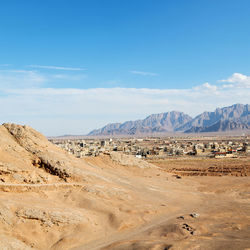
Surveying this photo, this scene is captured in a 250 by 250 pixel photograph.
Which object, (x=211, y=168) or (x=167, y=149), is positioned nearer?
(x=211, y=168)

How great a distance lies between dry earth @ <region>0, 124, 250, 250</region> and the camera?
11.0m

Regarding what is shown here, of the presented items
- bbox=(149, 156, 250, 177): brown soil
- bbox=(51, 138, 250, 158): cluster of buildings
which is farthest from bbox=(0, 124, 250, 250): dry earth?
bbox=(51, 138, 250, 158): cluster of buildings

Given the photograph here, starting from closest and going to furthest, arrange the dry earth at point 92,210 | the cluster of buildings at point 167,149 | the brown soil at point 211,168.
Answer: the dry earth at point 92,210 < the brown soil at point 211,168 < the cluster of buildings at point 167,149

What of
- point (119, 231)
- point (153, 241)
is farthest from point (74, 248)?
point (153, 241)

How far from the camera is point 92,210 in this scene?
14.1 meters

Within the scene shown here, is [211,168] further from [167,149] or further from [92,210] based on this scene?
[167,149]

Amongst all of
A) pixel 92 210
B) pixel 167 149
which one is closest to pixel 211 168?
pixel 92 210

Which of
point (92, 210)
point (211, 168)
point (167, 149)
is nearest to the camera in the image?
point (92, 210)

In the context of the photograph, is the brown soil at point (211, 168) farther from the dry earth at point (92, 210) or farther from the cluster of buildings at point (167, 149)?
the dry earth at point (92, 210)

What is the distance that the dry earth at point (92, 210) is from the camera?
11.0m

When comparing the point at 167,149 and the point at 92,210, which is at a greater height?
the point at 92,210

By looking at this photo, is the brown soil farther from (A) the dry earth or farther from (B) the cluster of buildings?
(A) the dry earth

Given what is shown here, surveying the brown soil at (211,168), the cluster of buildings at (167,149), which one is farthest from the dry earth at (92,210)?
the cluster of buildings at (167,149)

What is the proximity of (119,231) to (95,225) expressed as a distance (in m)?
1.20
